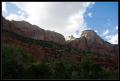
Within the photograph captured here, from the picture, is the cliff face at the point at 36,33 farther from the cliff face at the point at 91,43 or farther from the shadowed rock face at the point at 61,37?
the cliff face at the point at 91,43

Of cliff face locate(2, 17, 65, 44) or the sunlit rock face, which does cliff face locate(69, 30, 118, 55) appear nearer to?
the sunlit rock face

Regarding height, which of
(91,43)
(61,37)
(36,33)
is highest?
(36,33)

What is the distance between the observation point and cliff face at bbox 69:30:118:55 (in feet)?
144

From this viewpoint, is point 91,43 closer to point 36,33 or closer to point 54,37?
point 54,37

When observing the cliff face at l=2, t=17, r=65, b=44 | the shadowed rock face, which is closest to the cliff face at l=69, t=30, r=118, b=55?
the shadowed rock face

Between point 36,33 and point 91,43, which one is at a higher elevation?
point 36,33

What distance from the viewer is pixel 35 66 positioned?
13656mm

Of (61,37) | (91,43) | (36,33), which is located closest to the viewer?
(36,33)

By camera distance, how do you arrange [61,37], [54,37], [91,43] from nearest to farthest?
1. [61,37]
2. [54,37]
3. [91,43]

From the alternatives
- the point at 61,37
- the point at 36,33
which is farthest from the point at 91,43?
the point at 36,33

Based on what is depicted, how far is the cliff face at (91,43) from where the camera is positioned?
43.8 metres

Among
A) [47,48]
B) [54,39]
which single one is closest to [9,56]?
[47,48]

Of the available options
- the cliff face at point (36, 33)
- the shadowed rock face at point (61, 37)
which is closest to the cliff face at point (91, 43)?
the shadowed rock face at point (61, 37)

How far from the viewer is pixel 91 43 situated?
155 ft
